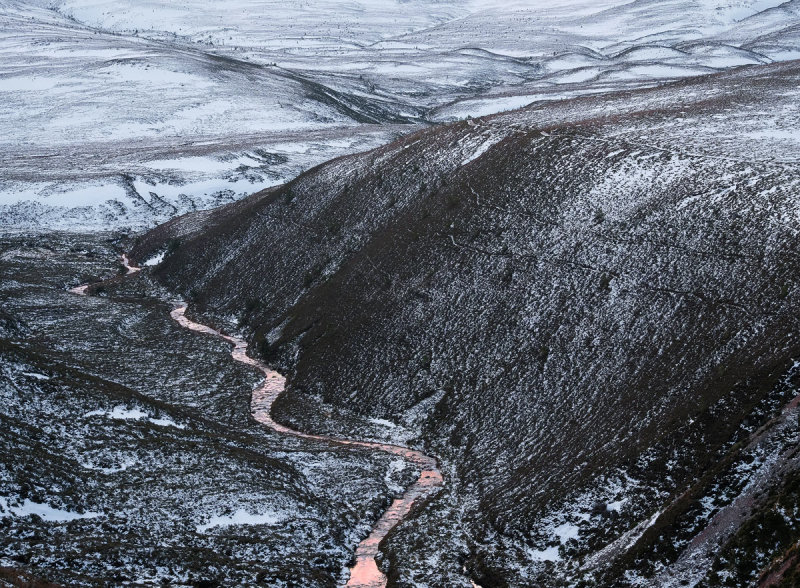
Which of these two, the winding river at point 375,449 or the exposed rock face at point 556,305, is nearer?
the winding river at point 375,449

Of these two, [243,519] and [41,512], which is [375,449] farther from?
[41,512]

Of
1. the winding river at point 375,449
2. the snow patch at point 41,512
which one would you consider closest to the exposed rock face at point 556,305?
the winding river at point 375,449

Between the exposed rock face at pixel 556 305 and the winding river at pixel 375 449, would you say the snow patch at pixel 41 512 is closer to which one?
the winding river at pixel 375 449

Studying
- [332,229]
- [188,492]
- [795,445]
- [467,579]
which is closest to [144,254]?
[332,229]

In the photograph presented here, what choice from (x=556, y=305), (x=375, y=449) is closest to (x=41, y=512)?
(x=375, y=449)

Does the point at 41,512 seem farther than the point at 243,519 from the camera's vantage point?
No

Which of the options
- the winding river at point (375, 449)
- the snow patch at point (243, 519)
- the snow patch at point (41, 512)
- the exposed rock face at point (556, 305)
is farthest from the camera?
the snow patch at point (243, 519)

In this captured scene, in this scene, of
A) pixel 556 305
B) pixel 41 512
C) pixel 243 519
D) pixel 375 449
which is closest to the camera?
pixel 41 512
